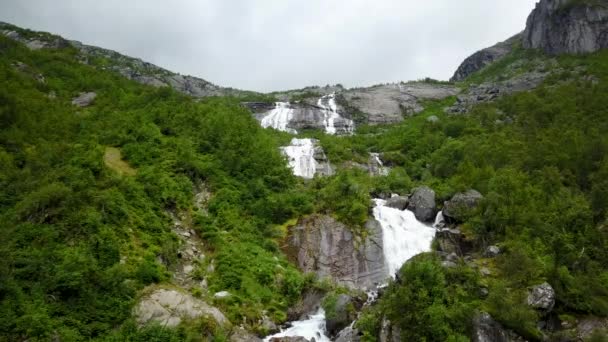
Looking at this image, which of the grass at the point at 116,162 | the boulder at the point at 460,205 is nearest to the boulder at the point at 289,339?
the grass at the point at 116,162

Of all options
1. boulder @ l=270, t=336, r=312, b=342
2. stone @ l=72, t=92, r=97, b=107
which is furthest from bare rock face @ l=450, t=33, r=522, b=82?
boulder @ l=270, t=336, r=312, b=342

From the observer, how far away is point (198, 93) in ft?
285

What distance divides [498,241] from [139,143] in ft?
79.5

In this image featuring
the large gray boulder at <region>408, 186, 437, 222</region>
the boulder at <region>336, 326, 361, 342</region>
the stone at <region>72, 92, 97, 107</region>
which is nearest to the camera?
the boulder at <region>336, 326, 361, 342</region>

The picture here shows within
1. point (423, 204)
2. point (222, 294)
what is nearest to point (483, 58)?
point (423, 204)

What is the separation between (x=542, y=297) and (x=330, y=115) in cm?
5371

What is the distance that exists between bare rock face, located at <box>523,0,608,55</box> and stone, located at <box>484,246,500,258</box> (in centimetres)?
5999

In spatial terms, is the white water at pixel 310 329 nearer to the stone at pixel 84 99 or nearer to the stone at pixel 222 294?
the stone at pixel 222 294

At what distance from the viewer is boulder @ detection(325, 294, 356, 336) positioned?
2058 cm

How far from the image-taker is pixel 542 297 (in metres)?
19.2

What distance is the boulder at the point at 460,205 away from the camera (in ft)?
95.7

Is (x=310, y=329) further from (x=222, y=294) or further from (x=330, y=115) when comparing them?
(x=330, y=115)

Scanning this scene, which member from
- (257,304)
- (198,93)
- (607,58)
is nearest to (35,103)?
(257,304)

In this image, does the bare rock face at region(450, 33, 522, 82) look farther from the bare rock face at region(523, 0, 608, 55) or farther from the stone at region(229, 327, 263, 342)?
the stone at region(229, 327, 263, 342)
